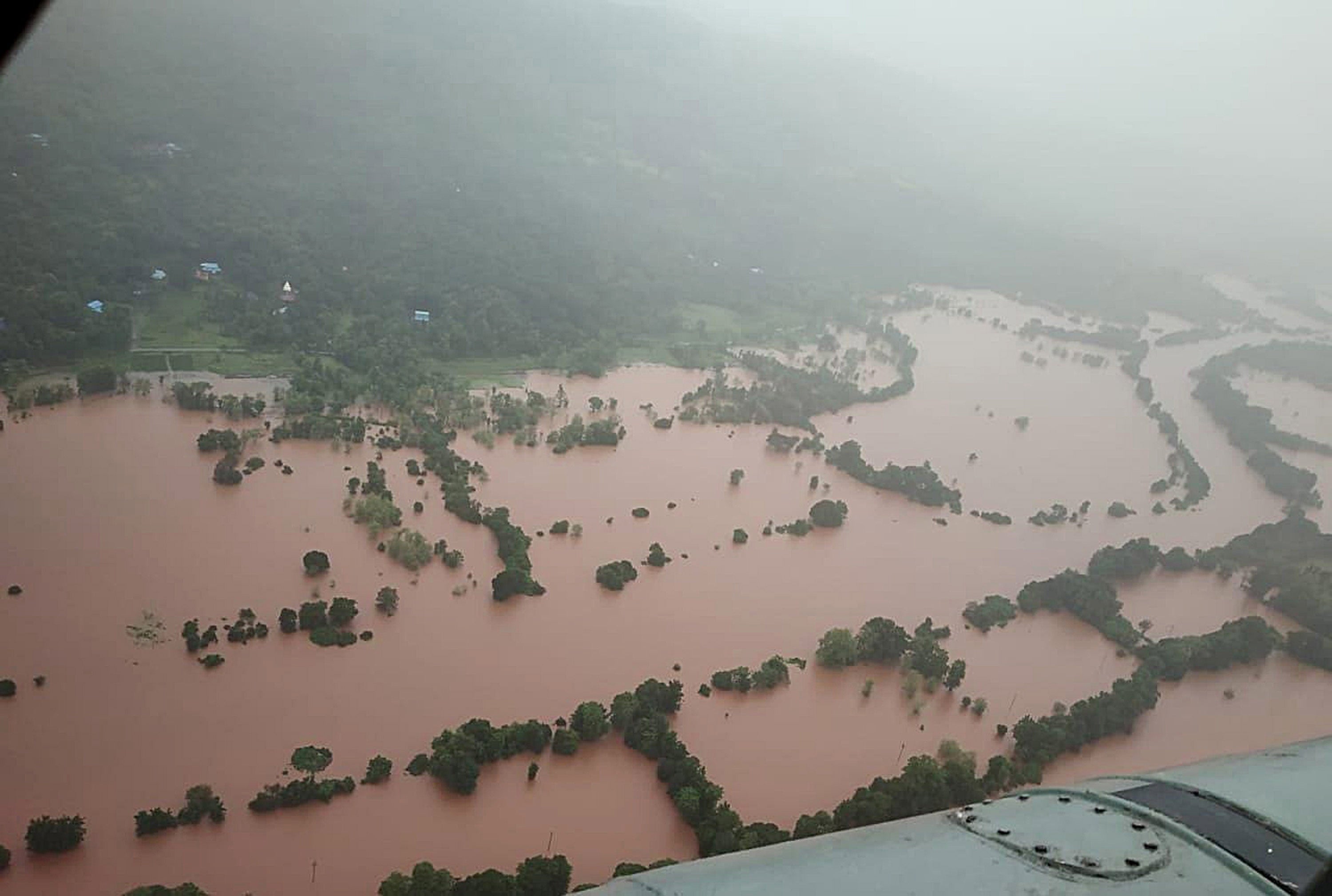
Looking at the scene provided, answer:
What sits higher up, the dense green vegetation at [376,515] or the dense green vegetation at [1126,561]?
the dense green vegetation at [376,515]

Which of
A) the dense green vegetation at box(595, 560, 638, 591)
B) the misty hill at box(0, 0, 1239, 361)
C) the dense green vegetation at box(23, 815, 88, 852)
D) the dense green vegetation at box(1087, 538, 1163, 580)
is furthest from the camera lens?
the misty hill at box(0, 0, 1239, 361)

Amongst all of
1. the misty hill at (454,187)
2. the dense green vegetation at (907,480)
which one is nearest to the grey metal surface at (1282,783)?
the dense green vegetation at (907,480)

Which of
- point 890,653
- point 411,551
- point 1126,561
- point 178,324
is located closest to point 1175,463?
point 1126,561

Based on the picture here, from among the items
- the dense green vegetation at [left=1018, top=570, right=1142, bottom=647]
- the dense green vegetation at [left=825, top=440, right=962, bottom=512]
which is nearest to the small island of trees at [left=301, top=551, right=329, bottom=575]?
the dense green vegetation at [left=825, top=440, right=962, bottom=512]

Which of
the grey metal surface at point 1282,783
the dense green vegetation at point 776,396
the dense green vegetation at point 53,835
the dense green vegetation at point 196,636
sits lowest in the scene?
the dense green vegetation at point 53,835

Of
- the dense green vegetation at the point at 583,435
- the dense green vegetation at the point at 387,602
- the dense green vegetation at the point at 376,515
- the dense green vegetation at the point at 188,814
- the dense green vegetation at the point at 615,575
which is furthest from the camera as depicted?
the dense green vegetation at the point at 583,435

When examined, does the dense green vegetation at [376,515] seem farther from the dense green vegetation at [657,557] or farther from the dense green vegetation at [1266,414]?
the dense green vegetation at [1266,414]

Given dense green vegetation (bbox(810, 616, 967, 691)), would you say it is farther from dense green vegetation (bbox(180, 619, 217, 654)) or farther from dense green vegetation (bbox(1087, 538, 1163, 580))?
dense green vegetation (bbox(180, 619, 217, 654))
